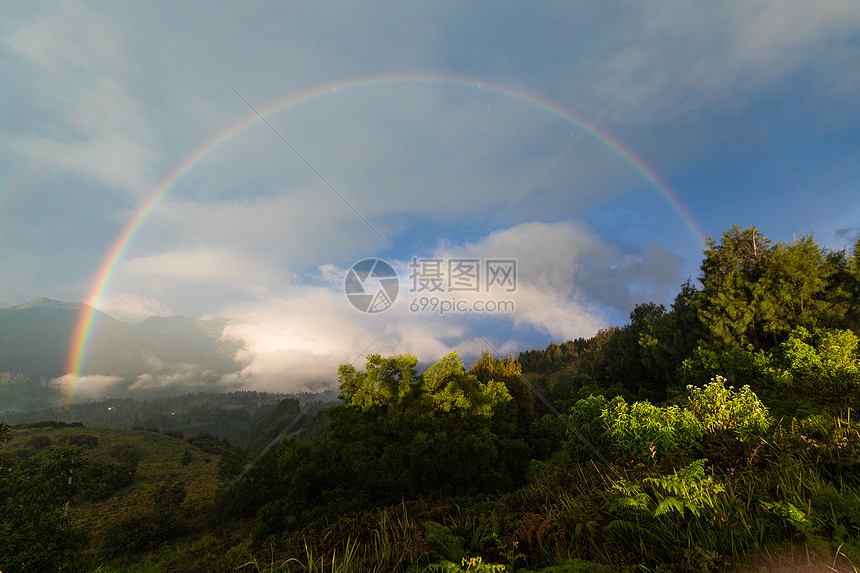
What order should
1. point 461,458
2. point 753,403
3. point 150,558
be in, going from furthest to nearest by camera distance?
point 150,558
point 461,458
point 753,403

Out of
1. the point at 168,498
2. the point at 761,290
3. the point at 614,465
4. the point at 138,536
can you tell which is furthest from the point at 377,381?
the point at 168,498

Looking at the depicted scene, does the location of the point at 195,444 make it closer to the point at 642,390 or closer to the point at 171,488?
the point at 171,488

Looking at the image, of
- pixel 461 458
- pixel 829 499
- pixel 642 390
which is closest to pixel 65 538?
pixel 461 458

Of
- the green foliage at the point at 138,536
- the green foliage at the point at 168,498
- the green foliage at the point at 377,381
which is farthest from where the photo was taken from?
the green foliage at the point at 168,498

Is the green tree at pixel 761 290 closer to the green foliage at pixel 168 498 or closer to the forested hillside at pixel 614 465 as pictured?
the forested hillside at pixel 614 465

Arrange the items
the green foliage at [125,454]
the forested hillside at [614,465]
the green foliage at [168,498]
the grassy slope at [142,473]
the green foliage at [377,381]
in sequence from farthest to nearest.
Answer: the green foliage at [125,454], the grassy slope at [142,473], the green foliage at [168,498], the green foliage at [377,381], the forested hillside at [614,465]

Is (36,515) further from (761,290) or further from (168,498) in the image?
(168,498)

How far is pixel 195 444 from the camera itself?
5359 inches

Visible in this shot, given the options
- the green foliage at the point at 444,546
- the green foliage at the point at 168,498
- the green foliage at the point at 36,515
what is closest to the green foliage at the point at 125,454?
the green foliage at the point at 168,498

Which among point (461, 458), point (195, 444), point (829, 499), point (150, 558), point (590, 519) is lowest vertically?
point (195, 444)

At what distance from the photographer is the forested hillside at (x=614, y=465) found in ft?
14.1

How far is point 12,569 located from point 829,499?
112ft

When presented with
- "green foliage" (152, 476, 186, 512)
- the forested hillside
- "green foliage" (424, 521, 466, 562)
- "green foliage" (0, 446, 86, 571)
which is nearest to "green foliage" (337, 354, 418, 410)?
the forested hillside

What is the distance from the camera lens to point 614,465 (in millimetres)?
7305
